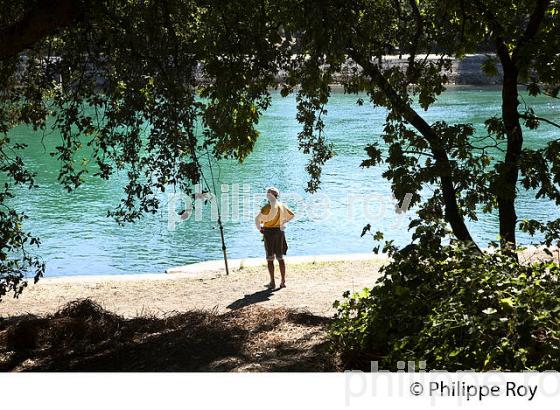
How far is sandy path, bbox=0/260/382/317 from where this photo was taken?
1155cm

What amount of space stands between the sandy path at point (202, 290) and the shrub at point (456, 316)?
4.17 metres

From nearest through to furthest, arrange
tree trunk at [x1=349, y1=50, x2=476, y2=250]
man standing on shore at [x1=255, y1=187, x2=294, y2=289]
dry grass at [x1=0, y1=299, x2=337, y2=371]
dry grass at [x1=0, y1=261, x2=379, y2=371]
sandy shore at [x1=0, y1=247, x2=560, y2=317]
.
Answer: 1. dry grass at [x1=0, y1=299, x2=337, y2=371]
2. dry grass at [x1=0, y1=261, x2=379, y2=371]
3. tree trunk at [x1=349, y1=50, x2=476, y2=250]
4. sandy shore at [x1=0, y1=247, x2=560, y2=317]
5. man standing on shore at [x1=255, y1=187, x2=294, y2=289]

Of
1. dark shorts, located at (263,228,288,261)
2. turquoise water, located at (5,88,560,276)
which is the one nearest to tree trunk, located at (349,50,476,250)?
dark shorts, located at (263,228,288,261)

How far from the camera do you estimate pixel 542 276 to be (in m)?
5.73

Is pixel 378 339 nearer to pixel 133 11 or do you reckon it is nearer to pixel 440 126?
pixel 440 126

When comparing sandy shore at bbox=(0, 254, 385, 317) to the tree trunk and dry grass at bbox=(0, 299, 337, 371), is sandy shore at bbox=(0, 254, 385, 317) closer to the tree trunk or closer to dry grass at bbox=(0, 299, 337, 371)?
dry grass at bbox=(0, 299, 337, 371)

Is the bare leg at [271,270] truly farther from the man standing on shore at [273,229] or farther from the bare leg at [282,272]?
the bare leg at [282,272]

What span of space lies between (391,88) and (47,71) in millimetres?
3726

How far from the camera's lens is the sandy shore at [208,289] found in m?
11.5

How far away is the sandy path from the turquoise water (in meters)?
4.09

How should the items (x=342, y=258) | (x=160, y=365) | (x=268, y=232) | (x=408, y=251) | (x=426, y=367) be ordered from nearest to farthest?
(x=426, y=367), (x=408, y=251), (x=160, y=365), (x=268, y=232), (x=342, y=258)

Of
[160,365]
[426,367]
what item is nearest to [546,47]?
[426,367]

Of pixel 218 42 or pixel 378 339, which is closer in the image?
pixel 378 339

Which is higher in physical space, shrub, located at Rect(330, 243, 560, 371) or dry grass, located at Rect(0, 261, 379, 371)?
shrub, located at Rect(330, 243, 560, 371)
